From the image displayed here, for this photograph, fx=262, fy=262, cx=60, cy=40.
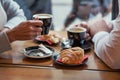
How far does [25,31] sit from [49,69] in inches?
10.7

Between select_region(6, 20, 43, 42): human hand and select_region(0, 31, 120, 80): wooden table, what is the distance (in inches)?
3.6

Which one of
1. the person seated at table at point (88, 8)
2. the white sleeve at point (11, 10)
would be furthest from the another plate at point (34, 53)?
the person seated at table at point (88, 8)

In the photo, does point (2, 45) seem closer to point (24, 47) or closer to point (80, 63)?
point (24, 47)

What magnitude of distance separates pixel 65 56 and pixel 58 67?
54 mm

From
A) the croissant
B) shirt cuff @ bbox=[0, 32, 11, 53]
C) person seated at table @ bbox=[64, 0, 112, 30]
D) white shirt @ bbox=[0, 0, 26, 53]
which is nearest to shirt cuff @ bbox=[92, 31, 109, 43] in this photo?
the croissant

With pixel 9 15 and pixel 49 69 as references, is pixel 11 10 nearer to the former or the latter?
pixel 9 15

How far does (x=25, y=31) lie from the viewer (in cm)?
124

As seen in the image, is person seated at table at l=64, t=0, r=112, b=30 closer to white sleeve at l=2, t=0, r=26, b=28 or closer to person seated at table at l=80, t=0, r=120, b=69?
white sleeve at l=2, t=0, r=26, b=28

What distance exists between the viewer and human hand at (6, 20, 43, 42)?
1226mm

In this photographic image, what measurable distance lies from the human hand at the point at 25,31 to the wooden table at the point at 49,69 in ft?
0.30

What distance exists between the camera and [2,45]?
3.96ft

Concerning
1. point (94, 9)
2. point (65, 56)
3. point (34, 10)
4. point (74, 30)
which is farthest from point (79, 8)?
point (65, 56)

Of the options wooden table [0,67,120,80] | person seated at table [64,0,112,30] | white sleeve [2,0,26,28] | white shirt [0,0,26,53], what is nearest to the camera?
wooden table [0,67,120,80]

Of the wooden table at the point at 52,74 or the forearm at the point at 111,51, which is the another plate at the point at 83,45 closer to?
the forearm at the point at 111,51
